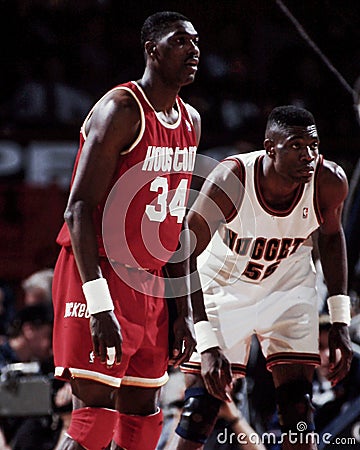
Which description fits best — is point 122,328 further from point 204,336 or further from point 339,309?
point 339,309

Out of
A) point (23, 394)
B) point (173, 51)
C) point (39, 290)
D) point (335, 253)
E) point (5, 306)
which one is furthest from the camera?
point (5, 306)

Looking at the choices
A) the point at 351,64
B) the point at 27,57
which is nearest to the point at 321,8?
the point at 351,64

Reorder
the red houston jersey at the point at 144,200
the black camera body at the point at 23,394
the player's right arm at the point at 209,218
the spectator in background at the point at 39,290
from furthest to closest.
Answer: the spectator in background at the point at 39,290 → the black camera body at the point at 23,394 → the player's right arm at the point at 209,218 → the red houston jersey at the point at 144,200

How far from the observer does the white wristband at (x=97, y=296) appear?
284 centimetres

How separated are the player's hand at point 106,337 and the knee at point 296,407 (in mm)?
1025

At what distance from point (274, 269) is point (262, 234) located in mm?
197

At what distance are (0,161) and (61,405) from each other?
278cm

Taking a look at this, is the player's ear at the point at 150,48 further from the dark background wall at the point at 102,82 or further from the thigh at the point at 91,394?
the dark background wall at the point at 102,82

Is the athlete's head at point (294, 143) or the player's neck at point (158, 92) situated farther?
the athlete's head at point (294, 143)

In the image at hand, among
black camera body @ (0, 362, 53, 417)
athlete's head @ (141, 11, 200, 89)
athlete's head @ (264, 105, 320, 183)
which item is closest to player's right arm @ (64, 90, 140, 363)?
athlete's head @ (141, 11, 200, 89)

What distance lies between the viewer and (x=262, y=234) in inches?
146

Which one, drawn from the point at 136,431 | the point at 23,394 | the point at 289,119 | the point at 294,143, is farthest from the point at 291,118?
the point at 23,394

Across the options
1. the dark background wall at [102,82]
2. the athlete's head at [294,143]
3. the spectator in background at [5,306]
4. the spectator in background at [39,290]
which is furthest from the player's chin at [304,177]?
the dark background wall at [102,82]

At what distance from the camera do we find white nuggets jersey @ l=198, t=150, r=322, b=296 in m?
3.70
